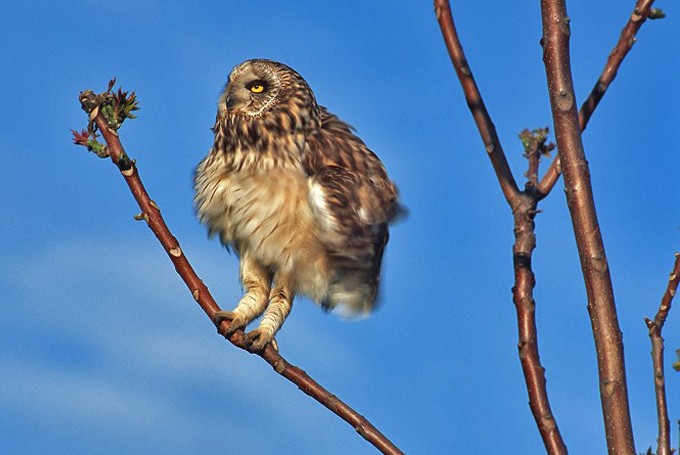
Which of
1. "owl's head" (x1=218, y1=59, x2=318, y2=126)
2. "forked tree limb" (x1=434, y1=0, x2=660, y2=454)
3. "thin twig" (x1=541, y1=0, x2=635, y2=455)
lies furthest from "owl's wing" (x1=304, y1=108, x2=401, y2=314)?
A: "thin twig" (x1=541, y1=0, x2=635, y2=455)

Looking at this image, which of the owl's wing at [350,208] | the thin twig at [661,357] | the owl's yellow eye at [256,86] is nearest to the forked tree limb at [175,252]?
the thin twig at [661,357]

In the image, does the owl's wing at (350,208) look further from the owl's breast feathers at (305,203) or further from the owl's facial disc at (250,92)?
the owl's facial disc at (250,92)

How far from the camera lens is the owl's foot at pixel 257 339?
4105 millimetres

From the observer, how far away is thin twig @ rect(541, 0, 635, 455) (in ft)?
6.43

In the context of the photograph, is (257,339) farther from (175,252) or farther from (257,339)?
(175,252)

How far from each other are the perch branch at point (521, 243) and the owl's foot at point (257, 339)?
7.09 feet

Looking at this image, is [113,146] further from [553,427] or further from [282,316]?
[282,316]

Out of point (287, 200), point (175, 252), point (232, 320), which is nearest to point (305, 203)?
point (287, 200)

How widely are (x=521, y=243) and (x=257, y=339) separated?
232 centimetres

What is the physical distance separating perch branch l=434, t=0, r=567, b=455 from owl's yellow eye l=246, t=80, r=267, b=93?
9.64ft

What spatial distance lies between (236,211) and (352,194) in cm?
61

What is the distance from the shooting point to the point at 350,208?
431 cm

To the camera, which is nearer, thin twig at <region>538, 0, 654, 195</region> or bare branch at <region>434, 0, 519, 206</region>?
bare branch at <region>434, 0, 519, 206</region>

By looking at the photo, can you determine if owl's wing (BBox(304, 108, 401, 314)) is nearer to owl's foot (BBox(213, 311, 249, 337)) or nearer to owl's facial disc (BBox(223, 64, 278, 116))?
owl's facial disc (BBox(223, 64, 278, 116))
